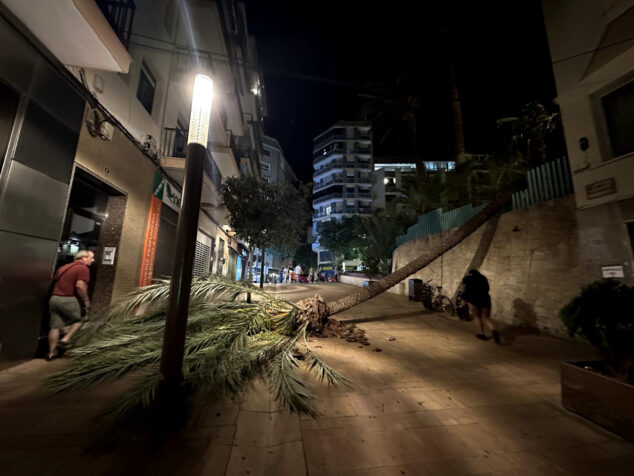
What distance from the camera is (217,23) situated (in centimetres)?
1038

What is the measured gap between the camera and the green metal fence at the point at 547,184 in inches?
245

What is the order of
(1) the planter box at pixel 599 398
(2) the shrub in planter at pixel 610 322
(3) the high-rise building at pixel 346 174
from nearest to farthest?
1. (1) the planter box at pixel 599 398
2. (2) the shrub in planter at pixel 610 322
3. (3) the high-rise building at pixel 346 174

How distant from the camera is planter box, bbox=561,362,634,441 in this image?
219 cm

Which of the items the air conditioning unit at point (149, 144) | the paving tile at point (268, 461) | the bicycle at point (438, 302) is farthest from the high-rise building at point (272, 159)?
the paving tile at point (268, 461)

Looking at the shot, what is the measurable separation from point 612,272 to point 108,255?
1112 centimetres

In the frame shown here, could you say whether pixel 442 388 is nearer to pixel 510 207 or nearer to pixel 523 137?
pixel 510 207

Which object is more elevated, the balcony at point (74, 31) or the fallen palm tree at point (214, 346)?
the balcony at point (74, 31)

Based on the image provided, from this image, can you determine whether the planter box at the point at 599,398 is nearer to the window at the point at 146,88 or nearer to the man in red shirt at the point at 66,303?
the man in red shirt at the point at 66,303

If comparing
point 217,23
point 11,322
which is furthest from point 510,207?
point 217,23

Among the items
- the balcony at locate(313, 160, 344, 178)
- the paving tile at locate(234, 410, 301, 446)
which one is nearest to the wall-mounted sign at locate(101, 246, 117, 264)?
the paving tile at locate(234, 410, 301, 446)

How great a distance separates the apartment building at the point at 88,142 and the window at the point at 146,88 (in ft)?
0.12

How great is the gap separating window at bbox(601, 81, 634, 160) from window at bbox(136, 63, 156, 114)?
11941mm

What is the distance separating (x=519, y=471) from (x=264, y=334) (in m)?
3.56

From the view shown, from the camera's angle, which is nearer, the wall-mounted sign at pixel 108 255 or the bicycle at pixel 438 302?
the wall-mounted sign at pixel 108 255
